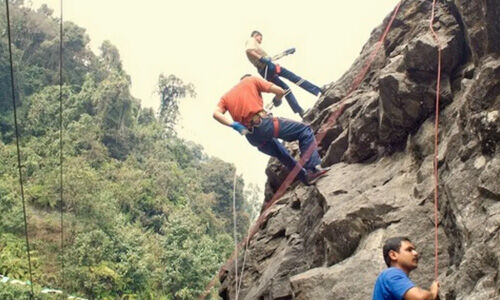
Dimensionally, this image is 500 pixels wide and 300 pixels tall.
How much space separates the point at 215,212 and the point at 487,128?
39.8 m

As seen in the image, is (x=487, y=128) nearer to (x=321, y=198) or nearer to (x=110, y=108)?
(x=321, y=198)

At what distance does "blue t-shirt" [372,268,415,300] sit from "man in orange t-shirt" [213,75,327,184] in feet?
12.7

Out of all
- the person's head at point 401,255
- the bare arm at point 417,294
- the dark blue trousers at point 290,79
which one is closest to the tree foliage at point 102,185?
the dark blue trousers at point 290,79

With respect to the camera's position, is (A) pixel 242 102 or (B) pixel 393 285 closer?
(B) pixel 393 285

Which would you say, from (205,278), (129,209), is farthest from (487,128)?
Result: (129,209)

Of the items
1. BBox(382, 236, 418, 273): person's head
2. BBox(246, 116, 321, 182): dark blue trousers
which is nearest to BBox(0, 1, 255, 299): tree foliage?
BBox(246, 116, 321, 182): dark blue trousers

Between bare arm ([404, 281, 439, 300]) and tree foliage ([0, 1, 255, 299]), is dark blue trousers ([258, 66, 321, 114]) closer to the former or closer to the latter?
bare arm ([404, 281, 439, 300])

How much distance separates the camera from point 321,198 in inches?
266

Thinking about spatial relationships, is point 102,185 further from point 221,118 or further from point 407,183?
point 407,183

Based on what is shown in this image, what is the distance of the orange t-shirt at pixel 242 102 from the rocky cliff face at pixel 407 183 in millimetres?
1314

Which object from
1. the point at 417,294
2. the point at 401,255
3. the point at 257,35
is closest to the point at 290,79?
the point at 257,35

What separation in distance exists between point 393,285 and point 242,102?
435cm

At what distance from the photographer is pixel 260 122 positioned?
23.5 feet

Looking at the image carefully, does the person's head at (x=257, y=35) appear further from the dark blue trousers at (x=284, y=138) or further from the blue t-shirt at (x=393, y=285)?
the blue t-shirt at (x=393, y=285)
